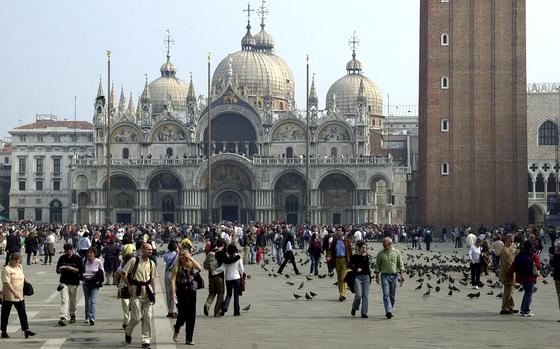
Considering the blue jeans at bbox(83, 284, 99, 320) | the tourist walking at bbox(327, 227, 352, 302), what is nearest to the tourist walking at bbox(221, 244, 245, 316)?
the blue jeans at bbox(83, 284, 99, 320)

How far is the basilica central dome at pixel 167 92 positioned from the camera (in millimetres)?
106000

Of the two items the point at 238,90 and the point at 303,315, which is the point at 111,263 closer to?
the point at 303,315

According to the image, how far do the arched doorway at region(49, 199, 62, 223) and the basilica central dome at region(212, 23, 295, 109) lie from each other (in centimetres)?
2087

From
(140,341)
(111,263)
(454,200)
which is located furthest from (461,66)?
(140,341)

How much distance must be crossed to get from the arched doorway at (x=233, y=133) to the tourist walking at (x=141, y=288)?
71.3m

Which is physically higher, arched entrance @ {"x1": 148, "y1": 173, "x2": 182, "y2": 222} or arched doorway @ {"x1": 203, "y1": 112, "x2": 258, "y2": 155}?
arched doorway @ {"x1": 203, "y1": 112, "x2": 258, "y2": 155}

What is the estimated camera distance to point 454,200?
61.8 meters

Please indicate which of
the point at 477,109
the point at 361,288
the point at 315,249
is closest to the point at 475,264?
the point at 315,249

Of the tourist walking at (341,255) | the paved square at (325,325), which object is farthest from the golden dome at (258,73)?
the paved square at (325,325)

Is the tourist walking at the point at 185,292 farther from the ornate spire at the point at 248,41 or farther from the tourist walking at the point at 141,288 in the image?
the ornate spire at the point at 248,41

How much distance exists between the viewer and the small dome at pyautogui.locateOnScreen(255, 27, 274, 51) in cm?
10419

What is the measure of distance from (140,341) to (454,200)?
47.5m

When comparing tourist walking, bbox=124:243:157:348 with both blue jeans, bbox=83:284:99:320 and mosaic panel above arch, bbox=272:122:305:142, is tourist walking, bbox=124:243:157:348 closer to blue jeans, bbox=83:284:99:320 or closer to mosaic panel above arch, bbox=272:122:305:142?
blue jeans, bbox=83:284:99:320

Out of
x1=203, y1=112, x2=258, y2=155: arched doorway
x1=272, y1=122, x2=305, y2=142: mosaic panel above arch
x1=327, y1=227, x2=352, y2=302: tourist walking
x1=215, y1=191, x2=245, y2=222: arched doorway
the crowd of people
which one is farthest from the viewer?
x1=203, y1=112, x2=258, y2=155: arched doorway
